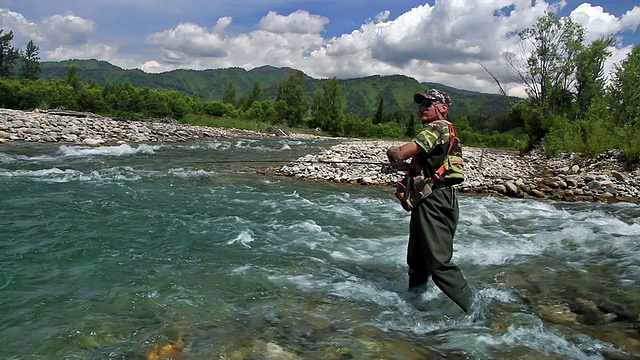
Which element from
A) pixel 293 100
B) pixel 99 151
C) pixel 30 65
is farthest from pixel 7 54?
pixel 99 151

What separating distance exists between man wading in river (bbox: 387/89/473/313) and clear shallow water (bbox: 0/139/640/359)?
613 mm

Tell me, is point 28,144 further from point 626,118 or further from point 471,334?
point 626,118

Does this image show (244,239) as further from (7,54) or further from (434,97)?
(7,54)

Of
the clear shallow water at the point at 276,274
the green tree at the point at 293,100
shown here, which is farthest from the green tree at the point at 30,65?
the clear shallow water at the point at 276,274

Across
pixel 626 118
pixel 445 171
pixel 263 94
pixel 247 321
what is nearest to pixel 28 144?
pixel 247 321

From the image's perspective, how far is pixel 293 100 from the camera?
265 feet

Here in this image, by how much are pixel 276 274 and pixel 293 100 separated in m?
76.9

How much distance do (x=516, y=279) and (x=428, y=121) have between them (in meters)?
3.04

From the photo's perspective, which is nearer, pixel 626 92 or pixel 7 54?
pixel 626 92

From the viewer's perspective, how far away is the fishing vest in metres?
4.23

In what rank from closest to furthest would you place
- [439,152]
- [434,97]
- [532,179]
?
[439,152] → [434,97] → [532,179]

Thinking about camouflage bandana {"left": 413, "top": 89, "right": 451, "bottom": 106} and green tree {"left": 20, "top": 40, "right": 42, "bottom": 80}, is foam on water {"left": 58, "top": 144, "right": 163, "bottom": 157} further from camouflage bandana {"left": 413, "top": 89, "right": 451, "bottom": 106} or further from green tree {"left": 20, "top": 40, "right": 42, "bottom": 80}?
Result: green tree {"left": 20, "top": 40, "right": 42, "bottom": 80}

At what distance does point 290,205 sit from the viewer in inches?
→ 423

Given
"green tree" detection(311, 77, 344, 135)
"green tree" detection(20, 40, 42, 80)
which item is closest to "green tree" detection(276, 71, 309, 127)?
"green tree" detection(311, 77, 344, 135)
